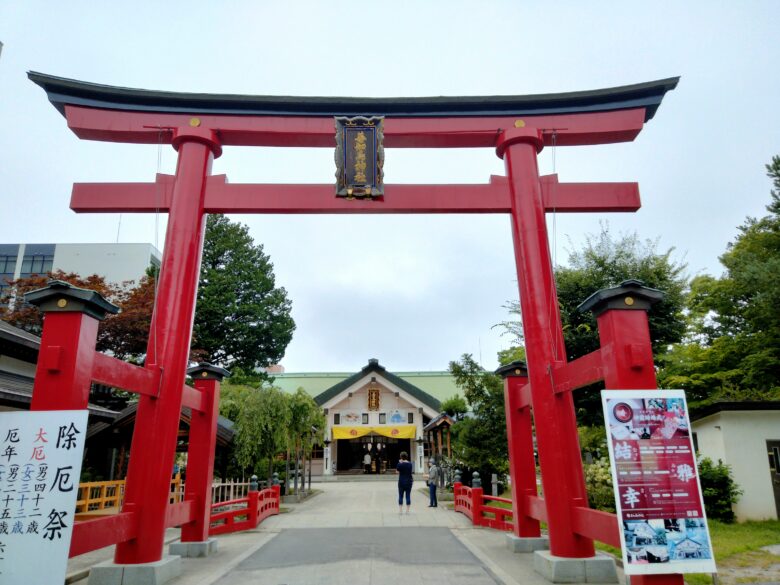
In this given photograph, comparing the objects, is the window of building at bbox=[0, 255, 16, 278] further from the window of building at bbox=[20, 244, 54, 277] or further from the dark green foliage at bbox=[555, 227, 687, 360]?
the dark green foliage at bbox=[555, 227, 687, 360]

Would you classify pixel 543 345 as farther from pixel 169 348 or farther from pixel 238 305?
pixel 238 305

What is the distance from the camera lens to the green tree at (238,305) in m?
28.9

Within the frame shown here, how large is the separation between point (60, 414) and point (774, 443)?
47.9ft

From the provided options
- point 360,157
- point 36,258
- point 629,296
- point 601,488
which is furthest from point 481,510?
point 36,258

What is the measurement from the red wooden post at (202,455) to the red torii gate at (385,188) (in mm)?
1491

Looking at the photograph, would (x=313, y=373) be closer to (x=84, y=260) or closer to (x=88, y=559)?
(x=84, y=260)

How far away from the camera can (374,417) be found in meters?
32.8

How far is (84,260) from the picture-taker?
126 ft

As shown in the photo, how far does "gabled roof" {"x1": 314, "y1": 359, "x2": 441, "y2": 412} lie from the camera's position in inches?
1272

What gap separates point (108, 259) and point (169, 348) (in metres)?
34.9

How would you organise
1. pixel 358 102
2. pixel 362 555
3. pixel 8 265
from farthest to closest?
pixel 8 265, pixel 358 102, pixel 362 555

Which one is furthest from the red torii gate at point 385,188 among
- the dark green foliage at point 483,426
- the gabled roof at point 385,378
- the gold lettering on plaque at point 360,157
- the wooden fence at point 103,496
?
the gabled roof at point 385,378

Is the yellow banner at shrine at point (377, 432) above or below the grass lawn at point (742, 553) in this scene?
above

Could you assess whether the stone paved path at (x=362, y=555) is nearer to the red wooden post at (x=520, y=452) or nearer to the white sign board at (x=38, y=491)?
the red wooden post at (x=520, y=452)
